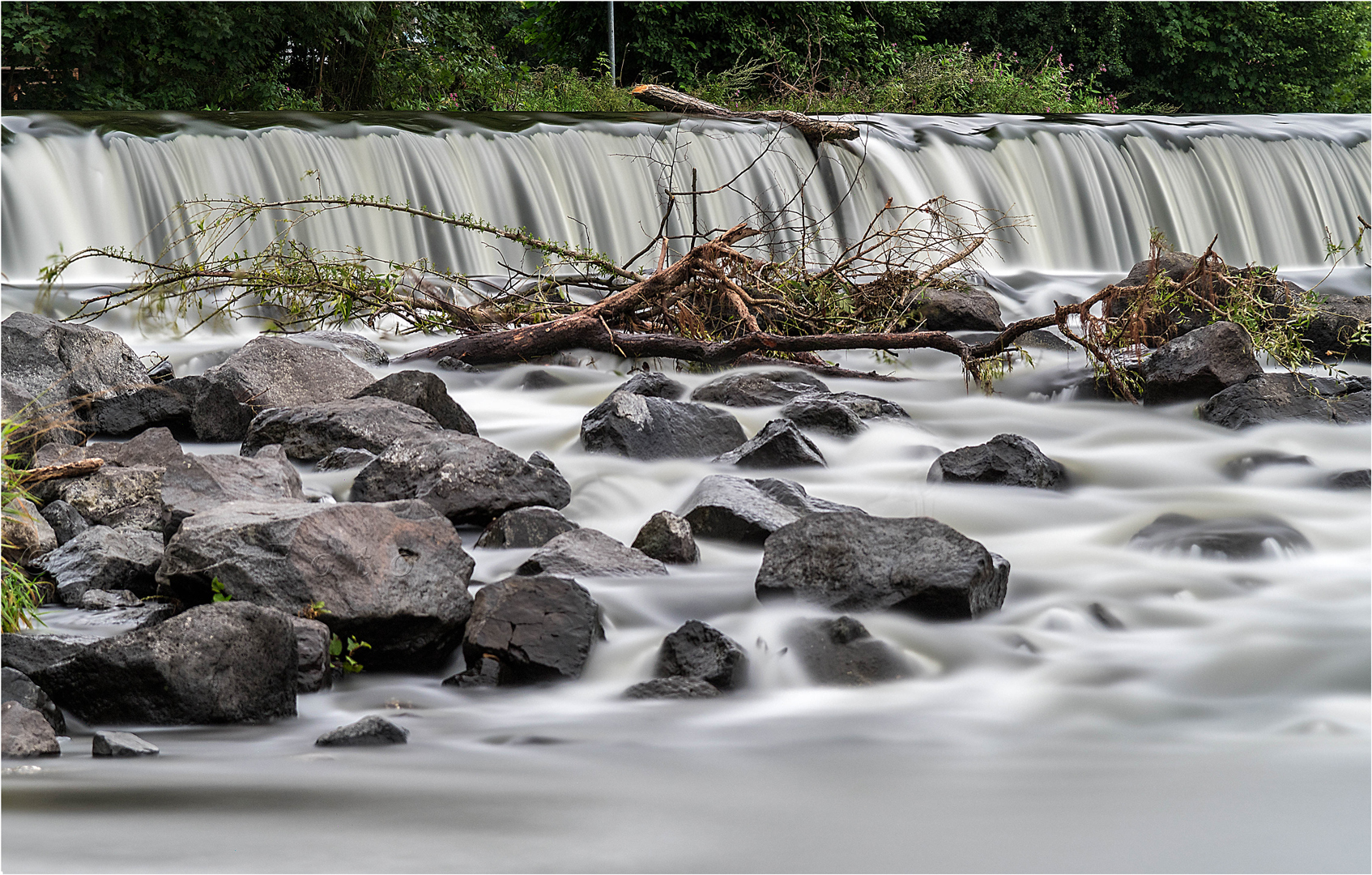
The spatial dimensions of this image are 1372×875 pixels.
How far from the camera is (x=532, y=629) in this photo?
11.0ft

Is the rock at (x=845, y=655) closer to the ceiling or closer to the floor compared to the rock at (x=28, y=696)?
closer to the floor

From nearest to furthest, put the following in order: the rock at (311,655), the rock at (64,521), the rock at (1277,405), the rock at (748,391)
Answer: the rock at (311,655), the rock at (64,521), the rock at (1277,405), the rock at (748,391)

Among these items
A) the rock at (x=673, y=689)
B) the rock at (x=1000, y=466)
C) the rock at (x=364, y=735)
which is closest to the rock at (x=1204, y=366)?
the rock at (x=1000, y=466)

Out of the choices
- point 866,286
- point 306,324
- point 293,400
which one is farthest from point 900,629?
point 306,324

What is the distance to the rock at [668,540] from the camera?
4.11 metres

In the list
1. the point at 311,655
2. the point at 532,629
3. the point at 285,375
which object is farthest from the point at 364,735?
the point at 285,375

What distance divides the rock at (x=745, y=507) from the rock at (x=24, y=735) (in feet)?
7.21

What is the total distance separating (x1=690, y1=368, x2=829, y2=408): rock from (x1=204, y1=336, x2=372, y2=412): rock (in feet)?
5.38

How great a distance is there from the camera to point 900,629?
3.54 m

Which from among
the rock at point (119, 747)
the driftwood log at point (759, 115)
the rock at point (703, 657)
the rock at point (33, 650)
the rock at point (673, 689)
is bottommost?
the rock at point (673, 689)

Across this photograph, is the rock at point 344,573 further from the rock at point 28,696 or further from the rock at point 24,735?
the rock at point 24,735

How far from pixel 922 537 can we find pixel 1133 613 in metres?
0.73

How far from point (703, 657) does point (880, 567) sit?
0.63 m

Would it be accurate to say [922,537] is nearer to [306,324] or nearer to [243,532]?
[243,532]
